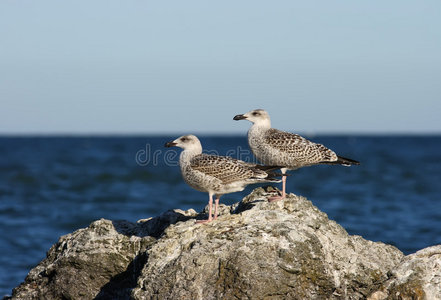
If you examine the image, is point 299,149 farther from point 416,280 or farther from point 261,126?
point 416,280

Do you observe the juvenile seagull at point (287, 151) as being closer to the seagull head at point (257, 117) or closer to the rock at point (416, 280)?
the seagull head at point (257, 117)

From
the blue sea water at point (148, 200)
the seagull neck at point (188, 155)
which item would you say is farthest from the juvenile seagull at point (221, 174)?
the blue sea water at point (148, 200)

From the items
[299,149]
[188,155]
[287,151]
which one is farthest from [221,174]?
[299,149]

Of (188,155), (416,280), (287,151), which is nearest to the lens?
(416,280)

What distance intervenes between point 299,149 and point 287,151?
213mm

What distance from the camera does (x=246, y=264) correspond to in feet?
21.4

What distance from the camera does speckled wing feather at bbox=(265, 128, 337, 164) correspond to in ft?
30.7

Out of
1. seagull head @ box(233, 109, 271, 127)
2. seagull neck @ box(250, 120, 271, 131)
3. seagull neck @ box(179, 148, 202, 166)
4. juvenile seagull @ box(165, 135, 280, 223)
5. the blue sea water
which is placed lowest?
the blue sea water

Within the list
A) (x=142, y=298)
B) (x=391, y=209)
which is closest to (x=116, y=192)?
(x=391, y=209)

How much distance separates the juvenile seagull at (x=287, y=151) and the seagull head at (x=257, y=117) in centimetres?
13

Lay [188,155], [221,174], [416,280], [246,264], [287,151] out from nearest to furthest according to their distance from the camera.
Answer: [246,264] → [416,280] → [221,174] → [188,155] → [287,151]

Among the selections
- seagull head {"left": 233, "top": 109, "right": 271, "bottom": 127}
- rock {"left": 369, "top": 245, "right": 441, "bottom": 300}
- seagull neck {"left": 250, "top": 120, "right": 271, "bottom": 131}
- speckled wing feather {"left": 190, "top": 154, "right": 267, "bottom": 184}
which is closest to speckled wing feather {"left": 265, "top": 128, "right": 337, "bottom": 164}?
seagull neck {"left": 250, "top": 120, "right": 271, "bottom": 131}

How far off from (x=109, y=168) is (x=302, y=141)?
36000mm

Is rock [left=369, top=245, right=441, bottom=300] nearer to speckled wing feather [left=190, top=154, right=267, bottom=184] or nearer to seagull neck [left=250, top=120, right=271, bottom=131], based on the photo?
speckled wing feather [left=190, top=154, right=267, bottom=184]
